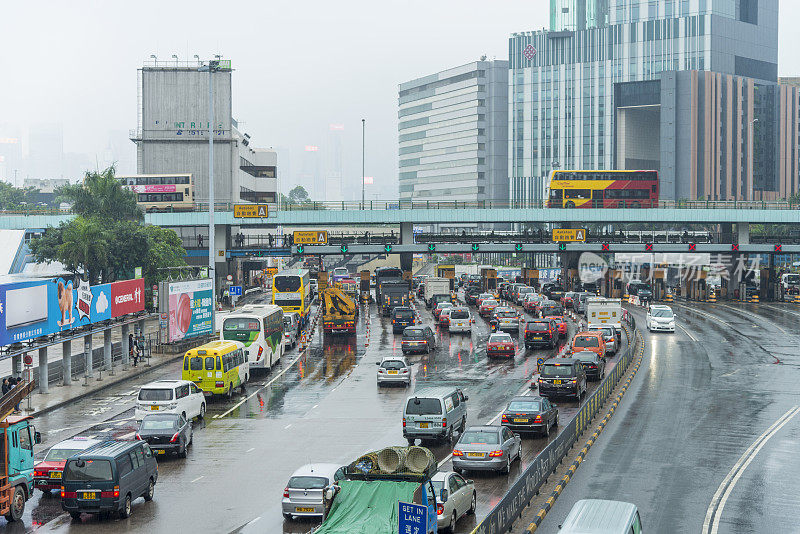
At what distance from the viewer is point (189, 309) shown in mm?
58719

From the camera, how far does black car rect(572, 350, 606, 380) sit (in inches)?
1738

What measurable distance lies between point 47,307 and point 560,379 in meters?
21.6

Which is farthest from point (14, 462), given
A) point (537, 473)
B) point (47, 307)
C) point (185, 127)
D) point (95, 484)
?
point (185, 127)

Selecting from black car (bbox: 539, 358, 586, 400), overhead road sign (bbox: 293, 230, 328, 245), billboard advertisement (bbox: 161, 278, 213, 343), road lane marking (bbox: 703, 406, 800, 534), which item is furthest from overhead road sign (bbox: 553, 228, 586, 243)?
road lane marking (bbox: 703, 406, 800, 534)

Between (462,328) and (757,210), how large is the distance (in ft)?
134

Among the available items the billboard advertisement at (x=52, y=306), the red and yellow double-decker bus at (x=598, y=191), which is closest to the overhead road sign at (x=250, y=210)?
the billboard advertisement at (x=52, y=306)

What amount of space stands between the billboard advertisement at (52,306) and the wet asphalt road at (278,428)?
352 cm

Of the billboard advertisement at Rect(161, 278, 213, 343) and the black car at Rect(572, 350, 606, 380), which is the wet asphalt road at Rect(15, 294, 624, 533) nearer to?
the black car at Rect(572, 350, 606, 380)

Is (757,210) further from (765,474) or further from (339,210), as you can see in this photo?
(765,474)

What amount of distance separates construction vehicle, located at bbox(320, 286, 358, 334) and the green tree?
27170 mm

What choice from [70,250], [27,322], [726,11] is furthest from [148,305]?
[726,11]

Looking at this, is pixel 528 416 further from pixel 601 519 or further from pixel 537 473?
pixel 601 519

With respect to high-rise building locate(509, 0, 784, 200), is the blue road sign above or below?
below

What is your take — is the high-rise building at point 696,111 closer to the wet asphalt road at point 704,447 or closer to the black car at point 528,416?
the wet asphalt road at point 704,447
